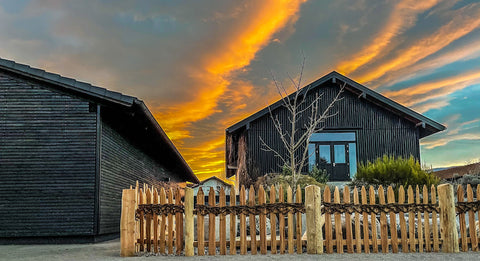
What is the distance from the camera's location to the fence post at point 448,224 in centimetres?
899

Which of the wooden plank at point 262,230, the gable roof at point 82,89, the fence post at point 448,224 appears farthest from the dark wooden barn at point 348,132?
the wooden plank at point 262,230

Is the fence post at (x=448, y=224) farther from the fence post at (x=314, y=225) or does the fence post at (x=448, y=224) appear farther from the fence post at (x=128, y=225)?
the fence post at (x=128, y=225)

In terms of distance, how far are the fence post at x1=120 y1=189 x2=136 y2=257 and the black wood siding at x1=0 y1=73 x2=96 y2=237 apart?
4685 mm

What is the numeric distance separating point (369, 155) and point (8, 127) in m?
17.7

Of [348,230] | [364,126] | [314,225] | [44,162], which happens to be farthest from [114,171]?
[364,126]

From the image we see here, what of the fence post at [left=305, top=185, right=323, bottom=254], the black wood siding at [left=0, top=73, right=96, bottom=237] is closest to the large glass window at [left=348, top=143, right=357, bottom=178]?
the black wood siding at [left=0, top=73, right=96, bottom=237]

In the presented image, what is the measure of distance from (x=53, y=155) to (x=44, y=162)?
1.02 ft

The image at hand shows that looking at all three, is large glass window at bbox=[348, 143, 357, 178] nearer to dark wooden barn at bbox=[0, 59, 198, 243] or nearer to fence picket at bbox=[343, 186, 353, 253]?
dark wooden barn at bbox=[0, 59, 198, 243]

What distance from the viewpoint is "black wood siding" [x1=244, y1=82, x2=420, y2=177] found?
2508 centimetres

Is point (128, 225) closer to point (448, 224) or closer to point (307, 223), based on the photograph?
point (307, 223)

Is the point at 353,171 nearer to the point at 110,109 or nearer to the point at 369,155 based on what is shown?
the point at 369,155

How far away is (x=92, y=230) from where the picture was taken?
13.3m

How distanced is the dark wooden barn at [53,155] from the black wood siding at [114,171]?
0.06 meters

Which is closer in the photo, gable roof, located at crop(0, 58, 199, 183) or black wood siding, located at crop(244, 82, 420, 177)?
gable roof, located at crop(0, 58, 199, 183)
